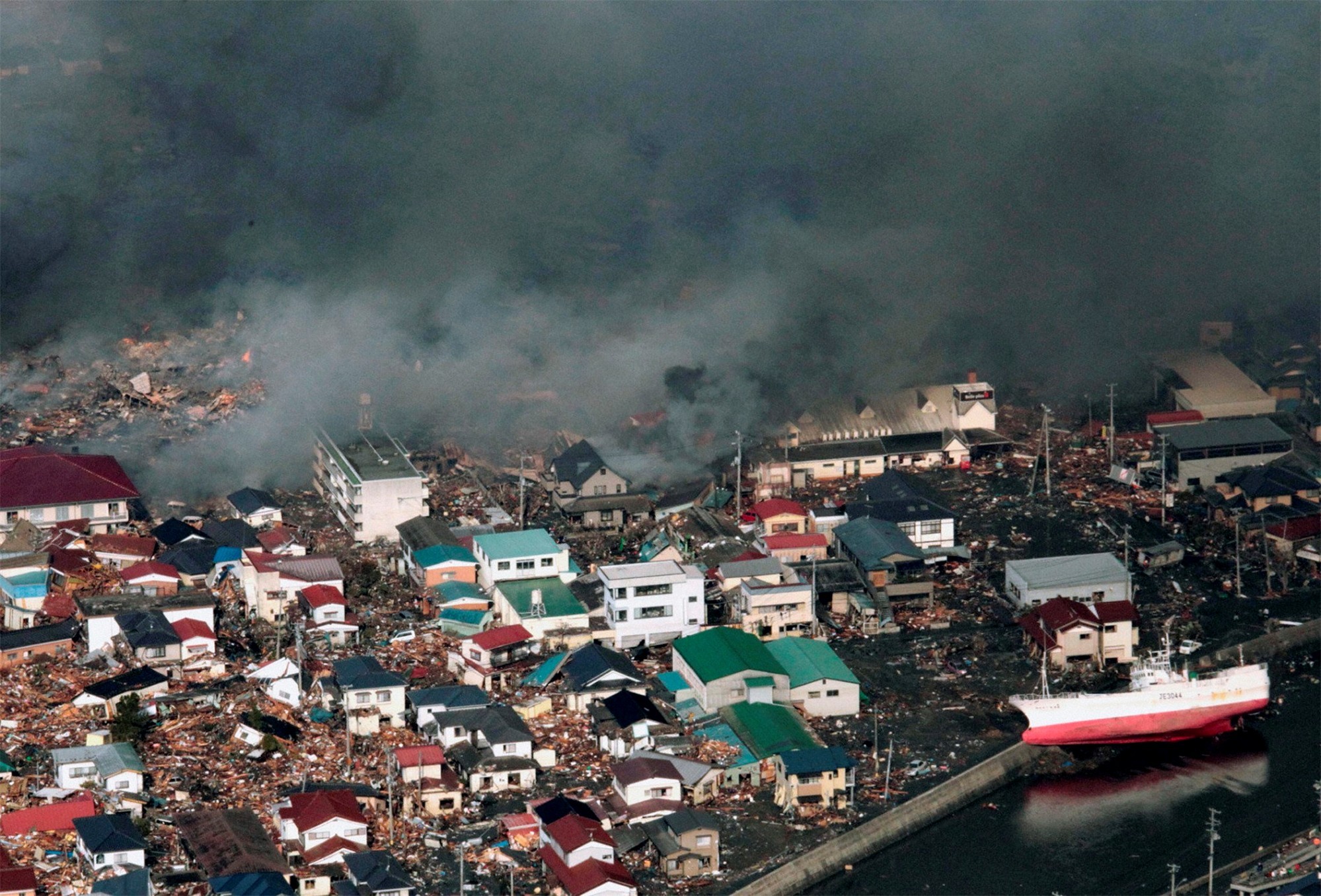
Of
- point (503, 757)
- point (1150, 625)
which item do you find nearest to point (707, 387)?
point (1150, 625)

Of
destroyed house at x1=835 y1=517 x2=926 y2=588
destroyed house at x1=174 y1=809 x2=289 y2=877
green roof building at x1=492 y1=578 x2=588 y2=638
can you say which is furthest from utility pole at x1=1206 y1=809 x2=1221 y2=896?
destroyed house at x1=174 y1=809 x2=289 y2=877

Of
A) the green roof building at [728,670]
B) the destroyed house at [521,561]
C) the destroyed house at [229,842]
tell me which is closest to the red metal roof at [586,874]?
the destroyed house at [229,842]

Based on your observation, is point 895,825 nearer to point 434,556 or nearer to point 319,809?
point 319,809

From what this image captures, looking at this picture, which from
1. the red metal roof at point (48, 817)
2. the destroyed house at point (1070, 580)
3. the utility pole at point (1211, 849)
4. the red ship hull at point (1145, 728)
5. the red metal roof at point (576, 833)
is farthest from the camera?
the destroyed house at point (1070, 580)

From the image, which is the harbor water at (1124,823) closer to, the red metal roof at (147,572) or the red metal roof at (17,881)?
the red metal roof at (17,881)

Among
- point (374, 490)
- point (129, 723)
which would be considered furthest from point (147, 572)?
point (129, 723)

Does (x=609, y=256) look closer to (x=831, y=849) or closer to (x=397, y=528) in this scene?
(x=397, y=528)
